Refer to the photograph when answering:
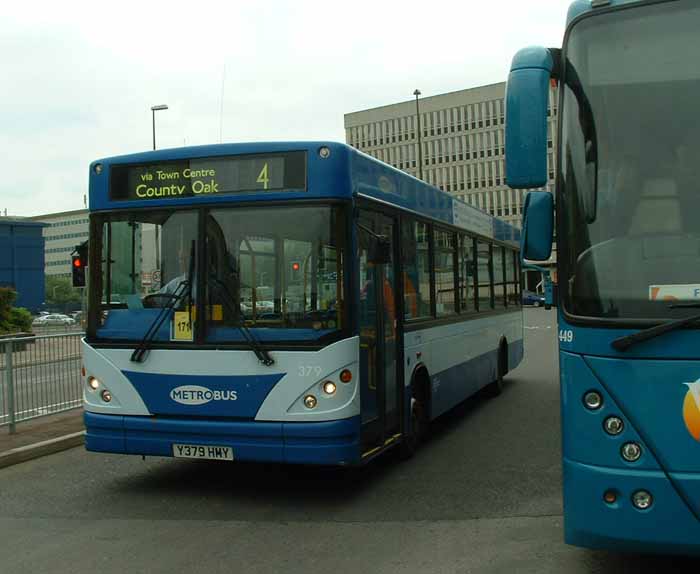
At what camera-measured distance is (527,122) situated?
15.1ft

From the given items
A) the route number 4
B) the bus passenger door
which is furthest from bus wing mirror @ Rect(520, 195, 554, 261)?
the bus passenger door

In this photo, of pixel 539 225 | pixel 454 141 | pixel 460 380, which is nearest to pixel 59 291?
pixel 454 141

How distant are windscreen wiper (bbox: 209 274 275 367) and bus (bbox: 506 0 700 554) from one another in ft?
8.48

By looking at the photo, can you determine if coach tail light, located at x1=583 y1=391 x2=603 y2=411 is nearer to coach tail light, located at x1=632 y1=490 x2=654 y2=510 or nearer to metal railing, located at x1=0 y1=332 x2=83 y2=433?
coach tail light, located at x1=632 y1=490 x2=654 y2=510

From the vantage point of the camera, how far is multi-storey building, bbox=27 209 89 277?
424 ft

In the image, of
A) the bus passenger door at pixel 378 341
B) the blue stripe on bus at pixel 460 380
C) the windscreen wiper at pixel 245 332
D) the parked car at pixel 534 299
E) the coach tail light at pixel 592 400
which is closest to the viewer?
the coach tail light at pixel 592 400

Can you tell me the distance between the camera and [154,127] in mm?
34562

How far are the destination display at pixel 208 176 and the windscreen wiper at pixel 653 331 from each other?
Answer: 327 centimetres

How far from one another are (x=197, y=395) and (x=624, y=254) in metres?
3.75

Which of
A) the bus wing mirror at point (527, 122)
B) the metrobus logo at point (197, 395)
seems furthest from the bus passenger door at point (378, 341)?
the bus wing mirror at point (527, 122)

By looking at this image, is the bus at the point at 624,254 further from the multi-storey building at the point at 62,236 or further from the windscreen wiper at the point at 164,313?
the multi-storey building at the point at 62,236

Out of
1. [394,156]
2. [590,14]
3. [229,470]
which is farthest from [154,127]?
[394,156]

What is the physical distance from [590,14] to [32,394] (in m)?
8.13

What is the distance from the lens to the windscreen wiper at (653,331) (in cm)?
415
